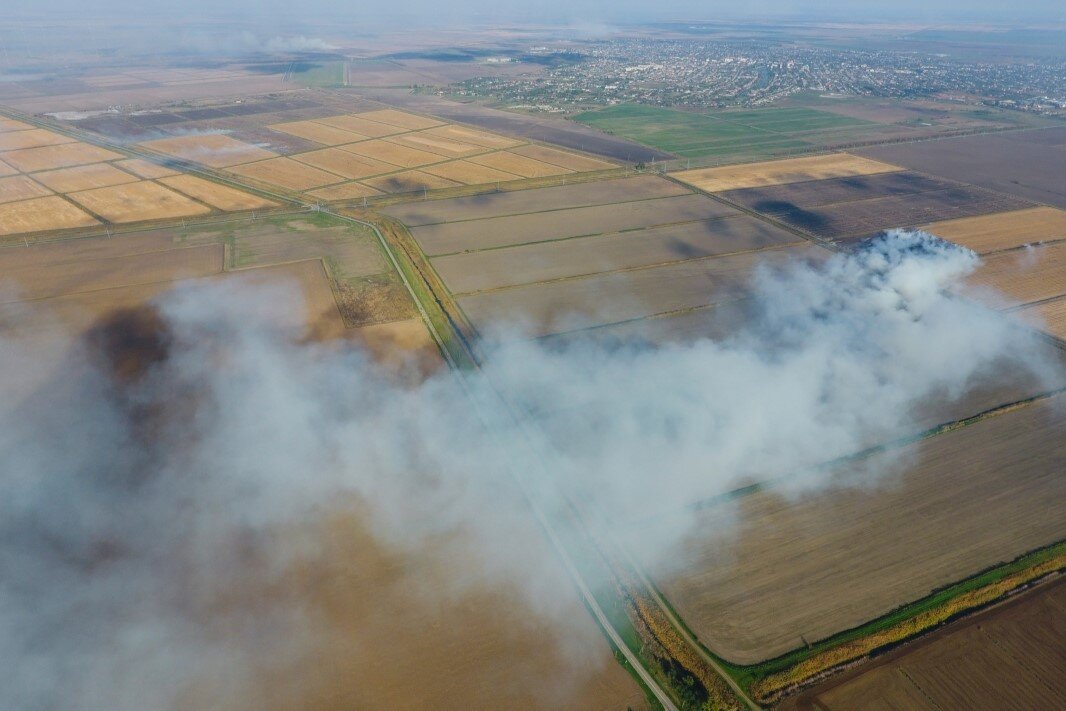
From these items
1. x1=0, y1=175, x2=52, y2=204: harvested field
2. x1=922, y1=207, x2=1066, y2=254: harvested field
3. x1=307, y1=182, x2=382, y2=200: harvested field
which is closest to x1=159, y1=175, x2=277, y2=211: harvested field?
x1=307, y1=182, x2=382, y2=200: harvested field

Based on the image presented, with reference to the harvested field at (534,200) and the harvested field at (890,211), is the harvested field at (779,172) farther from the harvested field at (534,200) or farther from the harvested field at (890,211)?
the harvested field at (890,211)

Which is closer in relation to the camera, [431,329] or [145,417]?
[145,417]

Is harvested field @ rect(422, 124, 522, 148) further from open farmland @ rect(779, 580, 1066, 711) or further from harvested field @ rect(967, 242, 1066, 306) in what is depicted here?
open farmland @ rect(779, 580, 1066, 711)

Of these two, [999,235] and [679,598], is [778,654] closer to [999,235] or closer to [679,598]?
[679,598]

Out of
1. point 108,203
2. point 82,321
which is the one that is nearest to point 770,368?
point 82,321

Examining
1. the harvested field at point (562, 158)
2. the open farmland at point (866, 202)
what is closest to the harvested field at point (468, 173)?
the harvested field at point (562, 158)

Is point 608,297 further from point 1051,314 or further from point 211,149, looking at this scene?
point 211,149
